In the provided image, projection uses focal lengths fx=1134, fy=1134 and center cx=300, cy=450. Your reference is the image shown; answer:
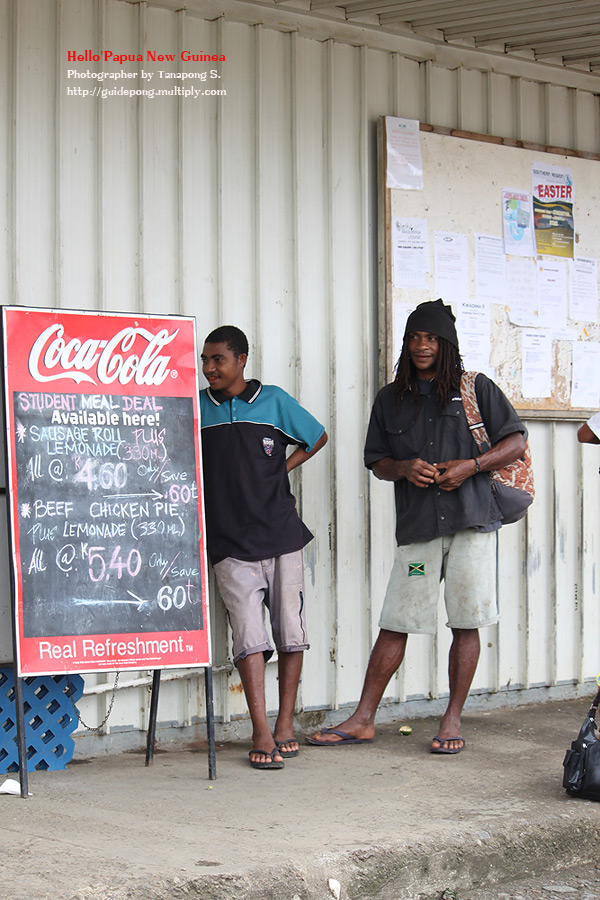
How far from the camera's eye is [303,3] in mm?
5902

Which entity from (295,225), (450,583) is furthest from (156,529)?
(295,225)

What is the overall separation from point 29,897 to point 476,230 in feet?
14.5

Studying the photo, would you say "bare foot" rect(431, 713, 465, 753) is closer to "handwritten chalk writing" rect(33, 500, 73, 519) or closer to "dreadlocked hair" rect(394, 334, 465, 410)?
"dreadlocked hair" rect(394, 334, 465, 410)

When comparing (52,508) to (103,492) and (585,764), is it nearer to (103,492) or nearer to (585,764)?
(103,492)

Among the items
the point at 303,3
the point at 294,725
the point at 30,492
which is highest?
the point at 303,3

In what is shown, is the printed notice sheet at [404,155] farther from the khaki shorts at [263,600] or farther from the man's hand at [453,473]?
the khaki shorts at [263,600]

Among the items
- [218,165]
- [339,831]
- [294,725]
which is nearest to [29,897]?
[339,831]

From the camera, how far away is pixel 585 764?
435 cm

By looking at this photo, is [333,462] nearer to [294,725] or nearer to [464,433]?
[464,433]

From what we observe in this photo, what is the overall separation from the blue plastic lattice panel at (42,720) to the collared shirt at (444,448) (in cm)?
170

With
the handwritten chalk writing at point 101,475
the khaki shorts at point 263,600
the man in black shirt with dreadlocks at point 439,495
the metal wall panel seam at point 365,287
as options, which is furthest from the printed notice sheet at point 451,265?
the handwritten chalk writing at point 101,475

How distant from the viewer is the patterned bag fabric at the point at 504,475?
17.3 feet

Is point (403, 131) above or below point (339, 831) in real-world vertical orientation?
above

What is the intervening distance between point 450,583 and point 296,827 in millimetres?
1661
